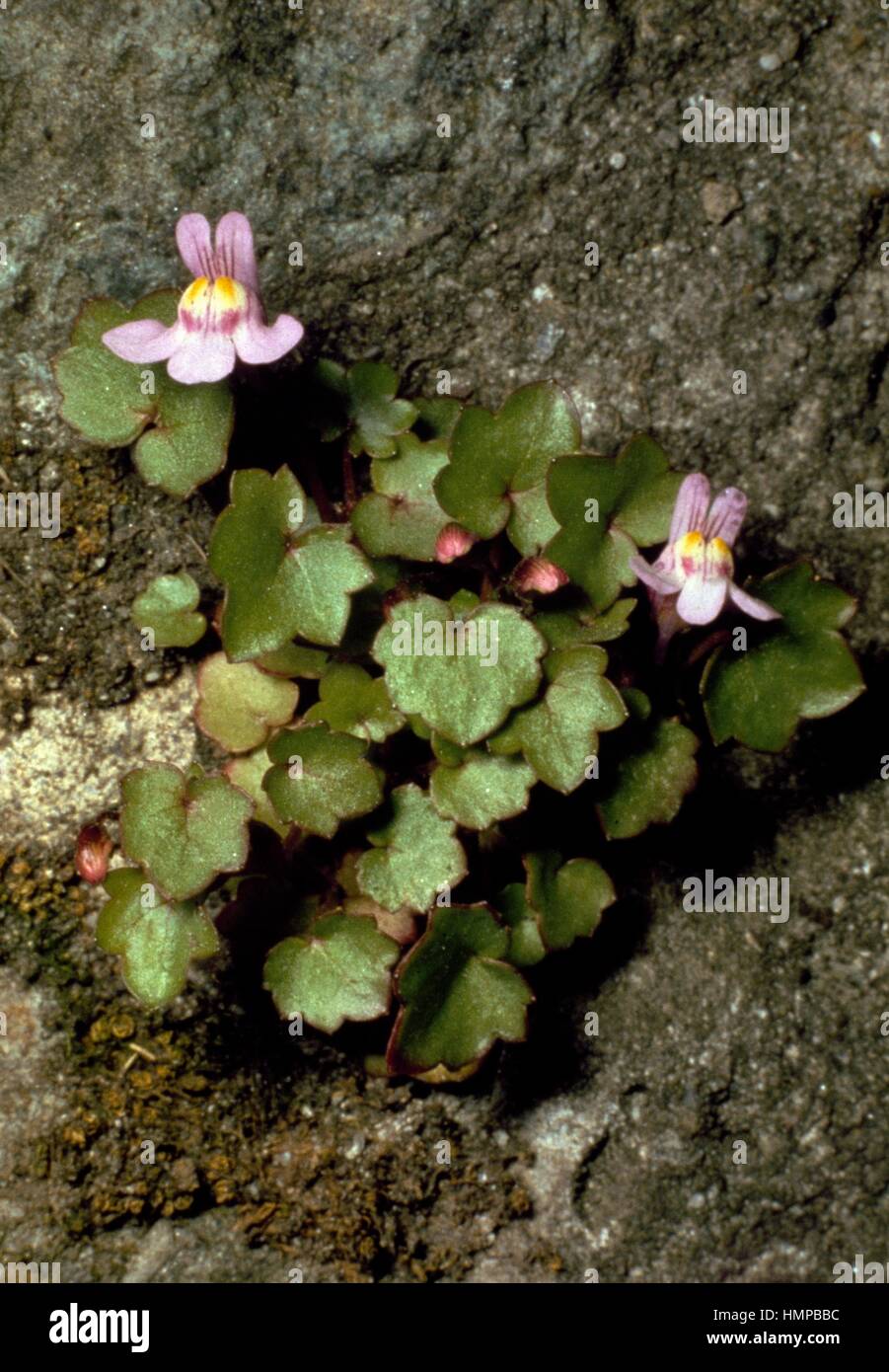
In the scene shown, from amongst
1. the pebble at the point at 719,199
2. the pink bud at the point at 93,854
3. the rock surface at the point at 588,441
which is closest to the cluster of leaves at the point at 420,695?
the pink bud at the point at 93,854

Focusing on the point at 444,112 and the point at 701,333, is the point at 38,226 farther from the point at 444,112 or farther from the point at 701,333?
the point at 701,333

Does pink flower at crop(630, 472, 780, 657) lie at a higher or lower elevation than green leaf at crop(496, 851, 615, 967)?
higher

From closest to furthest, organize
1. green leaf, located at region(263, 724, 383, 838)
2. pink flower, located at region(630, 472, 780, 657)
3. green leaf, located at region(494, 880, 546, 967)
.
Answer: pink flower, located at region(630, 472, 780, 657) < green leaf, located at region(263, 724, 383, 838) < green leaf, located at region(494, 880, 546, 967)

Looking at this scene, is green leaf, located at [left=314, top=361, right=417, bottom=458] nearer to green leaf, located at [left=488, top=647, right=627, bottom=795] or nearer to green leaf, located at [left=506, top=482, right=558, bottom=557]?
green leaf, located at [left=506, top=482, right=558, bottom=557]

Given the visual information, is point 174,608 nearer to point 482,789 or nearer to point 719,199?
point 482,789

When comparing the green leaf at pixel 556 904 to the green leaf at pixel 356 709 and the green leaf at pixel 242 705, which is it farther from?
the green leaf at pixel 242 705

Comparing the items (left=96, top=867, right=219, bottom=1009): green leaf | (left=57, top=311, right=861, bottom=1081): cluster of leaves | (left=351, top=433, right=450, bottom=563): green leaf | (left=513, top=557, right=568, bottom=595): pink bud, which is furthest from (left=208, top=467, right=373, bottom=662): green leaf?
(left=96, top=867, right=219, bottom=1009): green leaf
